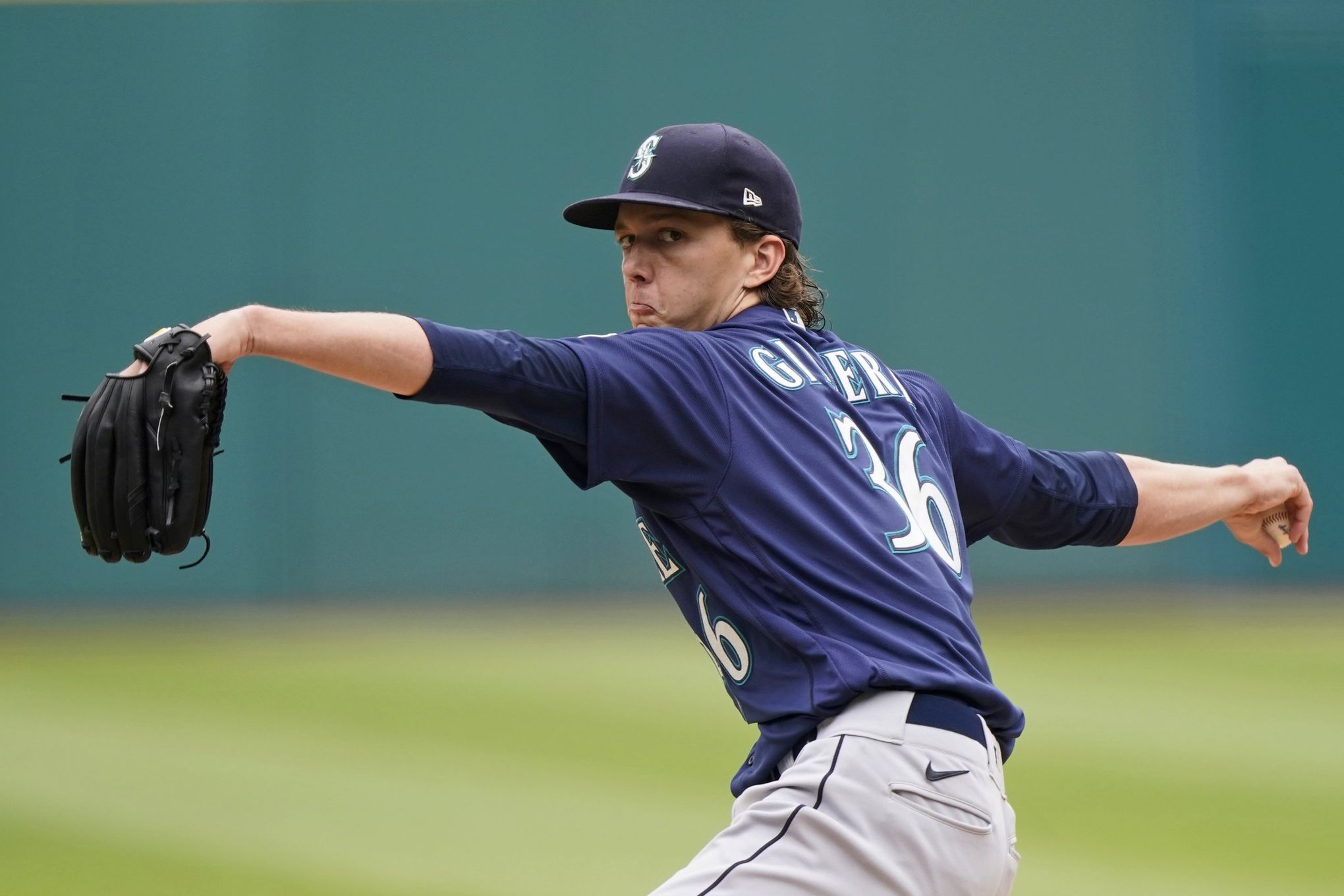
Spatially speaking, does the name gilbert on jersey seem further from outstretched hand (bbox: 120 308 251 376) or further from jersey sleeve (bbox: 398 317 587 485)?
outstretched hand (bbox: 120 308 251 376)

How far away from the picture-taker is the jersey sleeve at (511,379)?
2.35 meters

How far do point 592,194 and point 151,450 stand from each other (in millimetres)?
8031

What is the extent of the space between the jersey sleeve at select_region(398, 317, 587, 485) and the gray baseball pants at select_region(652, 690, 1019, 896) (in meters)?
0.64

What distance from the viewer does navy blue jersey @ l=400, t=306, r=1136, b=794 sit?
95.3 inches

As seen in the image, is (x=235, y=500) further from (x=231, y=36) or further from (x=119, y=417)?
(x=119, y=417)

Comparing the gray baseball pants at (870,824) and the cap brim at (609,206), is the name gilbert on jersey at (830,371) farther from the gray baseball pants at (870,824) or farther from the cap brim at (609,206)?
the gray baseball pants at (870,824)

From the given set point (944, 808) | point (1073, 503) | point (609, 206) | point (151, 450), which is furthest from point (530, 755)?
point (151, 450)

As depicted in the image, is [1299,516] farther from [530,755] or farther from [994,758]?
[530,755]

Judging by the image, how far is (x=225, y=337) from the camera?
7.29 feet

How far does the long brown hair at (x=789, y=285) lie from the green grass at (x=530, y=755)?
2081mm

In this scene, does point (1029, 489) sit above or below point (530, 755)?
above

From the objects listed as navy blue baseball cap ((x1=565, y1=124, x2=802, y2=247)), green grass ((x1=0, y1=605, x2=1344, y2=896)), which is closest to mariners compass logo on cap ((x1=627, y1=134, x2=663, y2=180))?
navy blue baseball cap ((x1=565, y1=124, x2=802, y2=247))

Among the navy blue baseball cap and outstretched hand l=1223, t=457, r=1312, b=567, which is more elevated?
the navy blue baseball cap

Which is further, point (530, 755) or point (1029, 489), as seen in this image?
point (530, 755)
